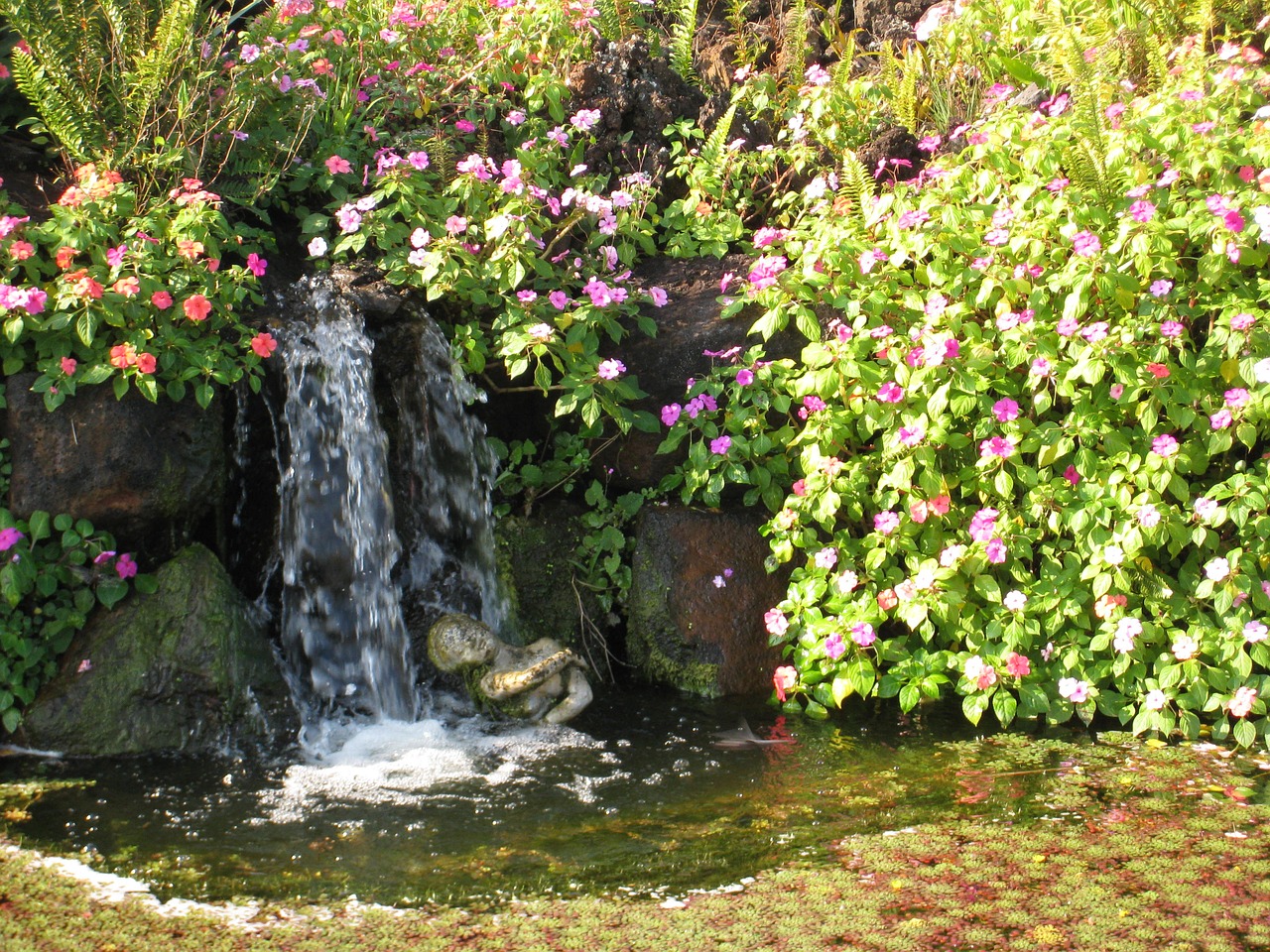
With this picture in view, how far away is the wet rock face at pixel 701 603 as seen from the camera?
191 inches

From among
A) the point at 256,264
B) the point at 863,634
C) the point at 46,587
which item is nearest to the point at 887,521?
the point at 863,634

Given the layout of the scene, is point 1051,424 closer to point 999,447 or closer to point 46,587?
point 999,447

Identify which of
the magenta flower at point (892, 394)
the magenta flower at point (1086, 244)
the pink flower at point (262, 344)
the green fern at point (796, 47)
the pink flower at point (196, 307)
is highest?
the green fern at point (796, 47)

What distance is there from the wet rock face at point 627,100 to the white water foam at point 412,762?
9.96ft

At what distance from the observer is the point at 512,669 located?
440 centimetres

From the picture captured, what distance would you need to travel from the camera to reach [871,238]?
483 centimetres

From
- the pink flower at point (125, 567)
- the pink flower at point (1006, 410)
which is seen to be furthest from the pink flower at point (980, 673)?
the pink flower at point (125, 567)

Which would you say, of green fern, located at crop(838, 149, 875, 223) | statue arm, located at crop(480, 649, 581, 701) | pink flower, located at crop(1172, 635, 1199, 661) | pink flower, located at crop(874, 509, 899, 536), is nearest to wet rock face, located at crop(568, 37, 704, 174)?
green fern, located at crop(838, 149, 875, 223)

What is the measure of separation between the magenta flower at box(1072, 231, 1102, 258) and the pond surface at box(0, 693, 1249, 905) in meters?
1.68

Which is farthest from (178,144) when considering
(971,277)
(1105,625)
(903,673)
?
(1105,625)

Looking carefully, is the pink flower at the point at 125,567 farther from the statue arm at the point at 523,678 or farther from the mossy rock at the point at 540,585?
the mossy rock at the point at 540,585

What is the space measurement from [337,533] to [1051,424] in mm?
2741

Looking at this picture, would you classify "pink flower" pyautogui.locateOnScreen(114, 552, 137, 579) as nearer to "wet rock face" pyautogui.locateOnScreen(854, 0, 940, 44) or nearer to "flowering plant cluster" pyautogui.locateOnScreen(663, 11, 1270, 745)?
"flowering plant cluster" pyautogui.locateOnScreen(663, 11, 1270, 745)

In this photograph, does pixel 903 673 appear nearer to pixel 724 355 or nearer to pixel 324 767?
pixel 724 355
